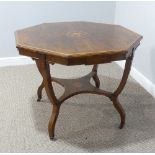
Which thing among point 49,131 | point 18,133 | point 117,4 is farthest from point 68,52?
point 117,4

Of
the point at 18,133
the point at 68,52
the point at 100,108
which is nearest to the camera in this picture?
the point at 68,52

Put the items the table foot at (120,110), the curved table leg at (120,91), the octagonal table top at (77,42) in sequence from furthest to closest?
the table foot at (120,110) < the curved table leg at (120,91) < the octagonal table top at (77,42)

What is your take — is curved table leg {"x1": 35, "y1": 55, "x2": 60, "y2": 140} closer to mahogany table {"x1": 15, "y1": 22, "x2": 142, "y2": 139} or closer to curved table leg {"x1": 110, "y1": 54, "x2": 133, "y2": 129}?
mahogany table {"x1": 15, "y1": 22, "x2": 142, "y2": 139}

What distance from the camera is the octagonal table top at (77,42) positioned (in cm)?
141

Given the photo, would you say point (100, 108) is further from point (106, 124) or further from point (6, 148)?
point (6, 148)

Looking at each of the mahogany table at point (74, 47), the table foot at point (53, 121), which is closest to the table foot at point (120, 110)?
the mahogany table at point (74, 47)

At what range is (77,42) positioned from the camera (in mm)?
1563

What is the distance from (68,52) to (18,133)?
0.71m

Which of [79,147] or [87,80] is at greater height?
[87,80]

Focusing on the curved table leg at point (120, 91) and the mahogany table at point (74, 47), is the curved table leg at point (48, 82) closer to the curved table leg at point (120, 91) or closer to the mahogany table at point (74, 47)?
the mahogany table at point (74, 47)

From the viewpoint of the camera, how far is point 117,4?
9.29 ft

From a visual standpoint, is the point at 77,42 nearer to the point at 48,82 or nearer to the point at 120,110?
the point at 48,82

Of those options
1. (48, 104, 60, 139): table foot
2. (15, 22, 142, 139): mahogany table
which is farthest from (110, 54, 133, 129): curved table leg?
(48, 104, 60, 139): table foot

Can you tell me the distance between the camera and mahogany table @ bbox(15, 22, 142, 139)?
143cm
